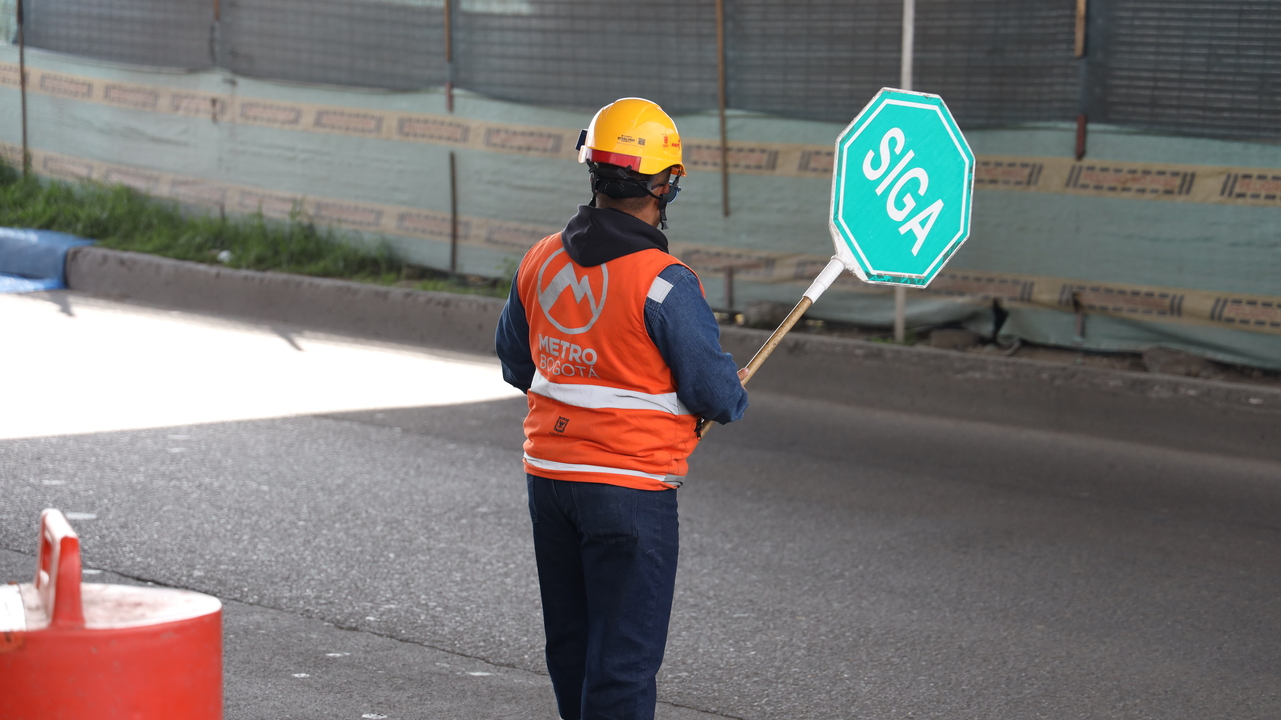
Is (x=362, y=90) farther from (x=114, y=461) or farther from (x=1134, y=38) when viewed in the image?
(x=1134, y=38)

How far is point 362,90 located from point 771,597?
786 centimetres

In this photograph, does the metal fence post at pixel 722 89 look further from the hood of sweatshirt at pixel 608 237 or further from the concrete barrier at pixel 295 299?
the hood of sweatshirt at pixel 608 237

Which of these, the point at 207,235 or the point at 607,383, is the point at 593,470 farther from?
the point at 207,235

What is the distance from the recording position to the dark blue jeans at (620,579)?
3006 mm

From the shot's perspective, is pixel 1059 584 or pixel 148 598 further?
pixel 1059 584

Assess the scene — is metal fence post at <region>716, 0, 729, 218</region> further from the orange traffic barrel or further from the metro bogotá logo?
the orange traffic barrel

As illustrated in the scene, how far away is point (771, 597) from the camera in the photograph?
198 inches

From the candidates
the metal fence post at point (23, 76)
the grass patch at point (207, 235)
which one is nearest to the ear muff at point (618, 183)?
the grass patch at point (207, 235)

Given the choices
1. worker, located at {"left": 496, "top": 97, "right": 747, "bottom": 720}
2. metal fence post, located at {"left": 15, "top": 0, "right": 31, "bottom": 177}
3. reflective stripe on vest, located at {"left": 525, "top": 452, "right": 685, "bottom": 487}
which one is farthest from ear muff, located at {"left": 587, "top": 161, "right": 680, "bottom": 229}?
A: metal fence post, located at {"left": 15, "top": 0, "right": 31, "bottom": 177}

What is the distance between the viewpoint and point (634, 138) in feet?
Result: 9.68

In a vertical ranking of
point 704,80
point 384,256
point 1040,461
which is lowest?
point 1040,461

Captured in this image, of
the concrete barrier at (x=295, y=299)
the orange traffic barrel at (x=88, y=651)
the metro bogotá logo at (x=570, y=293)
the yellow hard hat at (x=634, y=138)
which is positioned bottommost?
the concrete barrier at (x=295, y=299)

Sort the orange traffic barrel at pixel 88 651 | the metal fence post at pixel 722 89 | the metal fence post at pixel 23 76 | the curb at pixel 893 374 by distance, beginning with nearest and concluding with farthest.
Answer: the orange traffic barrel at pixel 88 651, the curb at pixel 893 374, the metal fence post at pixel 722 89, the metal fence post at pixel 23 76

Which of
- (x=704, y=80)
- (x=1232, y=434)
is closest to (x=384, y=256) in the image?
(x=704, y=80)
